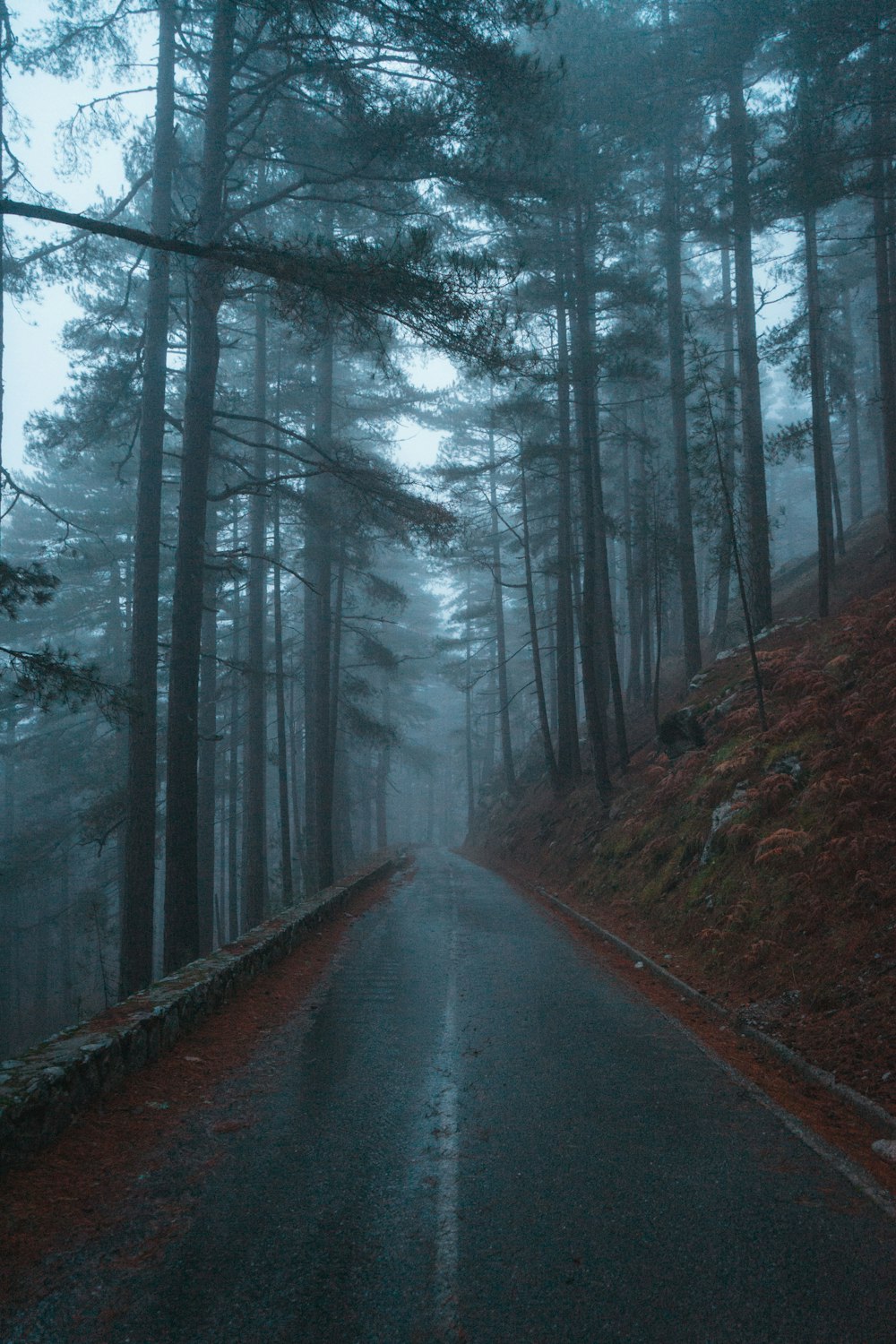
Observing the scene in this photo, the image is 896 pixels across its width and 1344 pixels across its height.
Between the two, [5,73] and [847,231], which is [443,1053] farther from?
[847,231]

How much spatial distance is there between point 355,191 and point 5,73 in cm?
523

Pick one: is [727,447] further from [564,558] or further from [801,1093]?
[801,1093]

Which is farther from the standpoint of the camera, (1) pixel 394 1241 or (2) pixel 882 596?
(2) pixel 882 596

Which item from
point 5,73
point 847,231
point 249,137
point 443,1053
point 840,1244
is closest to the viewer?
point 840,1244

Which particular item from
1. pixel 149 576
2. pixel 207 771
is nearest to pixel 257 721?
pixel 207 771

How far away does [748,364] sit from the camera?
1825 centimetres

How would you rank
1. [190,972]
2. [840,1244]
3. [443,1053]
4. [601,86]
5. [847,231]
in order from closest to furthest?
[840,1244] < [443,1053] < [190,972] < [601,86] < [847,231]

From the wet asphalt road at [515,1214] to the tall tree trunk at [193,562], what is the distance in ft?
15.4

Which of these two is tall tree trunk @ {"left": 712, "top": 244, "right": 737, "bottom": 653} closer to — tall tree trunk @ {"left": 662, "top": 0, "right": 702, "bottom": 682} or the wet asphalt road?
tall tree trunk @ {"left": 662, "top": 0, "right": 702, "bottom": 682}

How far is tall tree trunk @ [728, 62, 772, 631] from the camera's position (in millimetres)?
16078

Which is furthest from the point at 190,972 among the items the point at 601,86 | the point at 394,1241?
the point at 601,86

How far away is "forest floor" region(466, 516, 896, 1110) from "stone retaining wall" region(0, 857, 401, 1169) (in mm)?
4483

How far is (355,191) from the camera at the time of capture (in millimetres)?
13188

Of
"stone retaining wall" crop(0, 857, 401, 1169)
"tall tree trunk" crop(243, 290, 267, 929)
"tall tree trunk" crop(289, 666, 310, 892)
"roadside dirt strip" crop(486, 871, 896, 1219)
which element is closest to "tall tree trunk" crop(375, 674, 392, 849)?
"tall tree trunk" crop(289, 666, 310, 892)
